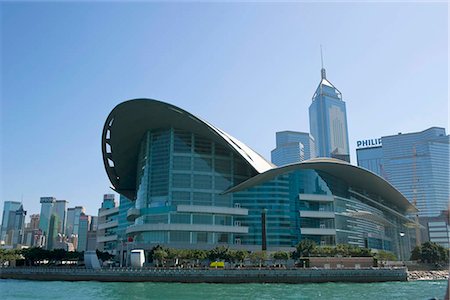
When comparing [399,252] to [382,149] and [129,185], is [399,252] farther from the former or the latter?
[382,149]

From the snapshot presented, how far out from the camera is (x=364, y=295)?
34188mm

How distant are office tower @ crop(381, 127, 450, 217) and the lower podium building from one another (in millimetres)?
108848

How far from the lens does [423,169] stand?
576ft

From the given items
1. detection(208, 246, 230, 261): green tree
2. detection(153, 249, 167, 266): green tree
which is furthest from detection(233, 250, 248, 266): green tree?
detection(153, 249, 167, 266): green tree

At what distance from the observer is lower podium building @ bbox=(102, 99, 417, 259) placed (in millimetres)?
67125

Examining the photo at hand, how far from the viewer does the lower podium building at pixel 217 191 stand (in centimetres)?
6712

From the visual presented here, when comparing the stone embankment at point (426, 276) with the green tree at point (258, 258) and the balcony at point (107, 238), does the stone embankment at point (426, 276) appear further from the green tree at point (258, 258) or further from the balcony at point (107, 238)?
the balcony at point (107, 238)

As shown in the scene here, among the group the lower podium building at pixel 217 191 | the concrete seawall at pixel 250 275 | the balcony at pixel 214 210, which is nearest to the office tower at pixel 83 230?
the lower podium building at pixel 217 191

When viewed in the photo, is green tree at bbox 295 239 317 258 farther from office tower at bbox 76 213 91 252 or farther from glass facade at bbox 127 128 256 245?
office tower at bbox 76 213 91 252

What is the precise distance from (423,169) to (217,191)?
132 meters

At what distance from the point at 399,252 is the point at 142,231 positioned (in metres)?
53.3

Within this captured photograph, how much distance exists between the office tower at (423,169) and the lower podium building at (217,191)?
108848 mm

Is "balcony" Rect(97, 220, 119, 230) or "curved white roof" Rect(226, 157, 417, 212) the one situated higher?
"curved white roof" Rect(226, 157, 417, 212)

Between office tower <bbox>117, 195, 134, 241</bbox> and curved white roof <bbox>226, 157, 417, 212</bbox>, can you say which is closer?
curved white roof <bbox>226, 157, 417, 212</bbox>
